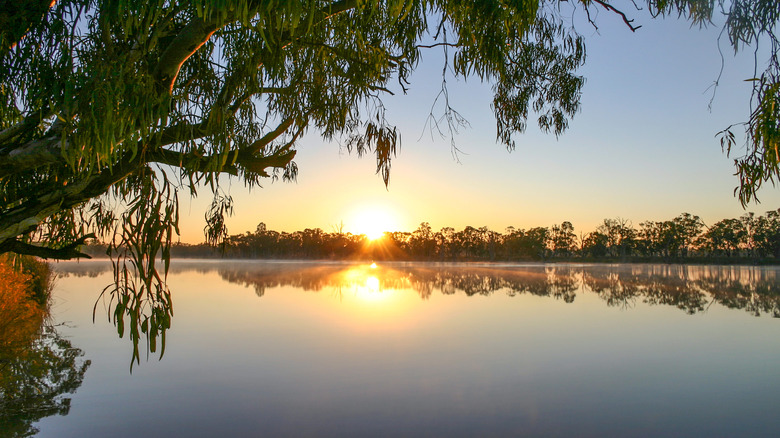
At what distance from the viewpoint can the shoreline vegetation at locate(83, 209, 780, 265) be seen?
47.2 m

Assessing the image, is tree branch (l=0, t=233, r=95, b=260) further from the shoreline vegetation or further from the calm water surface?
the shoreline vegetation

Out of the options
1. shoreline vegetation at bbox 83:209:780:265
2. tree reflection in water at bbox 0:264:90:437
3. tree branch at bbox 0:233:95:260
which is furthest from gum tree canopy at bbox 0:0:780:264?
shoreline vegetation at bbox 83:209:780:265

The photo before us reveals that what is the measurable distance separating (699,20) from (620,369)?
321cm

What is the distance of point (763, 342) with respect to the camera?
5555 millimetres

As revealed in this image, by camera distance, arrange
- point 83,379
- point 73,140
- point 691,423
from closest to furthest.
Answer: point 73,140, point 691,423, point 83,379

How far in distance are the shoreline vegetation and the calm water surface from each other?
44.0 m

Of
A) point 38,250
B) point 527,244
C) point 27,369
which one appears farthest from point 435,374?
point 527,244

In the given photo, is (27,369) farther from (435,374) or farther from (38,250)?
(435,374)

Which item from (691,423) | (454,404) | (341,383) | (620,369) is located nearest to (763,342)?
(620,369)

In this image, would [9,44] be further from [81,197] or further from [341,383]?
[341,383]

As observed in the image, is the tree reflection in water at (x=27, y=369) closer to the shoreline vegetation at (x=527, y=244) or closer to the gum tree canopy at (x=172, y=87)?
the gum tree canopy at (x=172, y=87)

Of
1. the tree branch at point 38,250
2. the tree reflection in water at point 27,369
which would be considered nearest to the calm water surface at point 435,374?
the tree reflection in water at point 27,369

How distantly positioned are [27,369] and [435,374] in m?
3.61

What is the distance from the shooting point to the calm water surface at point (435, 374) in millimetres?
3111
